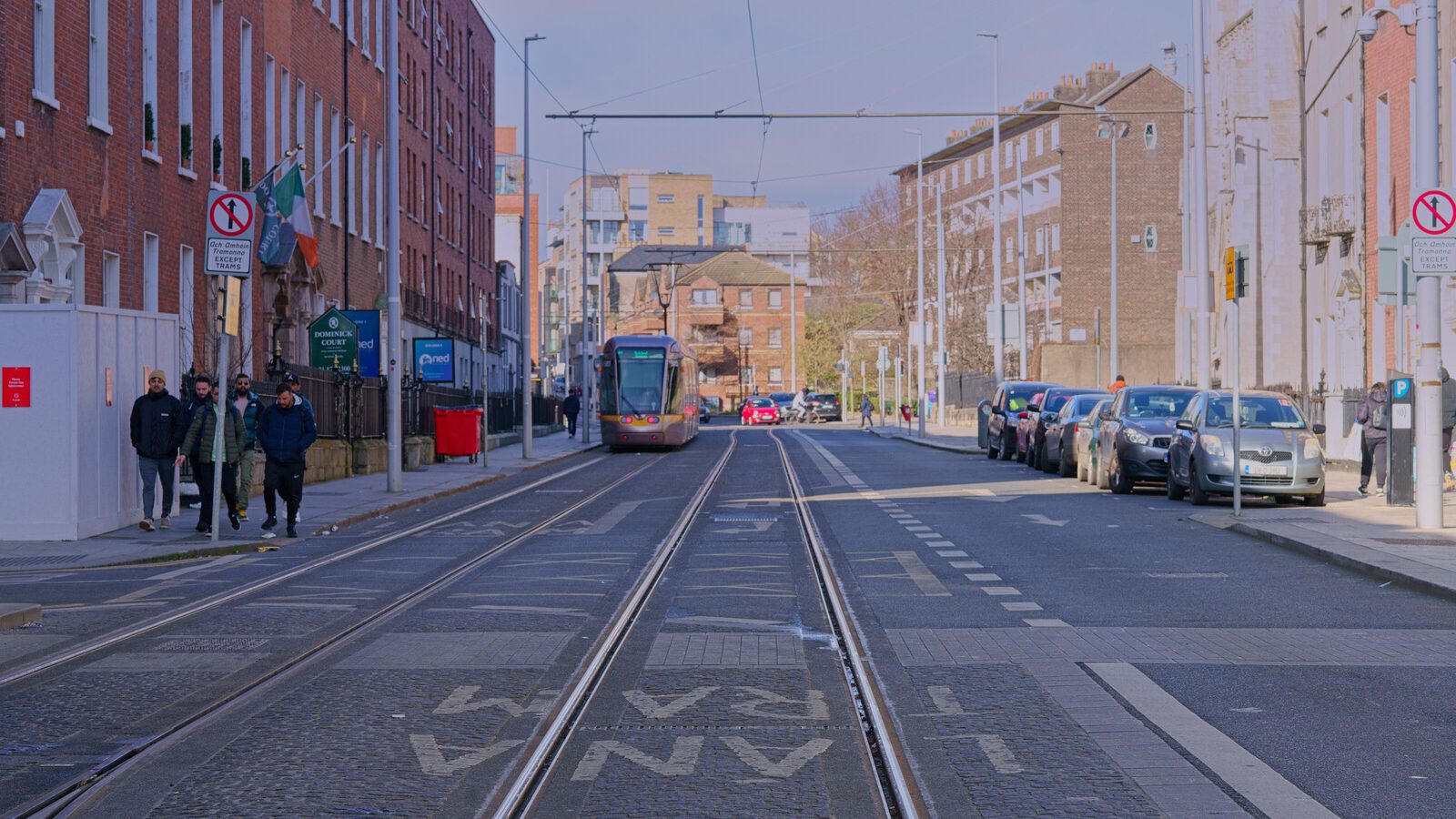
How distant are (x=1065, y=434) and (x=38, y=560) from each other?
20.7 m

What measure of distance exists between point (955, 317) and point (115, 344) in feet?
237

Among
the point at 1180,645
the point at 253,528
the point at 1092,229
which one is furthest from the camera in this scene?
the point at 1092,229

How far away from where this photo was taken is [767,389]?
13012 centimetres

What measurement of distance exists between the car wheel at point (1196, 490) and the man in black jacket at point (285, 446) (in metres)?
11.7

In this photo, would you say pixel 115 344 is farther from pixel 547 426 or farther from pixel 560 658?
pixel 547 426

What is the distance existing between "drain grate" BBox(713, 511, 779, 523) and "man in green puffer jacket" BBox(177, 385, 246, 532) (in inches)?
223

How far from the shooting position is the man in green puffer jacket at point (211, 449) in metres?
19.6

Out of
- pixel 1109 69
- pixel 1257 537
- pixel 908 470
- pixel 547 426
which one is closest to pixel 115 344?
pixel 1257 537

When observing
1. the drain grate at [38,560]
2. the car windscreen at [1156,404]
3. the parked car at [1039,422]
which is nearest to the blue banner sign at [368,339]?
the parked car at [1039,422]

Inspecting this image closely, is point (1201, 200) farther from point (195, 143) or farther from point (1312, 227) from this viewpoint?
point (195, 143)

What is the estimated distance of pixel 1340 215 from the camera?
122ft

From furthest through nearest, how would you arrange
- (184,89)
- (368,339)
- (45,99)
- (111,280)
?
1. (368,339)
2. (184,89)
3. (111,280)
4. (45,99)

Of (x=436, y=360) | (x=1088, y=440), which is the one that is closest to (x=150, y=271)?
(x=436, y=360)

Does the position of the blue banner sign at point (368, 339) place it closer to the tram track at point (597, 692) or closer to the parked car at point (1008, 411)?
the parked car at point (1008, 411)
